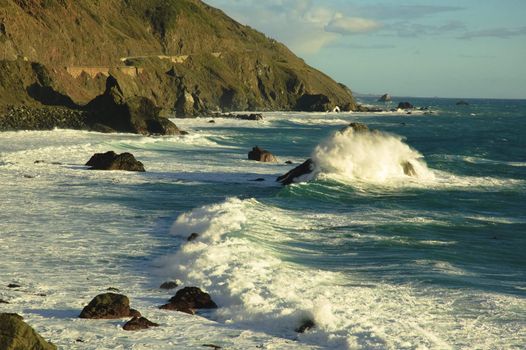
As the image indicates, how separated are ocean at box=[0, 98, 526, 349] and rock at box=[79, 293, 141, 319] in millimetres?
243

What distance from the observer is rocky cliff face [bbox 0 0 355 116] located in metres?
92.0

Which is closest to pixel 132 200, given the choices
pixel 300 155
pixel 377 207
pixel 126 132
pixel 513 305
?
pixel 377 207

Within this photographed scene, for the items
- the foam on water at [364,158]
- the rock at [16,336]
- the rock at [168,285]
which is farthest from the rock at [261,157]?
the rock at [16,336]

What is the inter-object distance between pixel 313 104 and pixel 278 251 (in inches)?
6283

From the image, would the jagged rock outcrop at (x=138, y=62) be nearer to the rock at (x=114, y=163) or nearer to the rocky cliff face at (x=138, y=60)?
the rocky cliff face at (x=138, y=60)

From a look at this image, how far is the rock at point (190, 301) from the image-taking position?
693 inches

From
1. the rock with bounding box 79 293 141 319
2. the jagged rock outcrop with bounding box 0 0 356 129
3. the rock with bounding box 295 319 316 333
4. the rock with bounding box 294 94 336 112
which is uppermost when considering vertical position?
the jagged rock outcrop with bounding box 0 0 356 129

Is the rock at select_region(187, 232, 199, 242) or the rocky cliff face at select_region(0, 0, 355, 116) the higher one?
the rocky cliff face at select_region(0, 0, 355, 116)

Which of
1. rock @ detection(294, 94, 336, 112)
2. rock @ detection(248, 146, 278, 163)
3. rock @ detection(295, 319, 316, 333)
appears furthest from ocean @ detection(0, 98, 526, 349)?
rock @ detection(294, 94, 336, 112)

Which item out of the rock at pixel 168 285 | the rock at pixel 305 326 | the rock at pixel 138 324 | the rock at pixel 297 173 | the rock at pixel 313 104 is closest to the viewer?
the rock at pixel 138 324

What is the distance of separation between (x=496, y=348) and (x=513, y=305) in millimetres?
3555

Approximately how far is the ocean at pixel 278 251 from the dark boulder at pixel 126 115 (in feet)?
86.0

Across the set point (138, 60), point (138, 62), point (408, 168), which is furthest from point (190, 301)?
point (138, 60)

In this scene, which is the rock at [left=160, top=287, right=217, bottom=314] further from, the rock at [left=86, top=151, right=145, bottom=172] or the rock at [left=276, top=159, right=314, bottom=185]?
the rock at [left=86, top=151, right=145, bottom=172]
